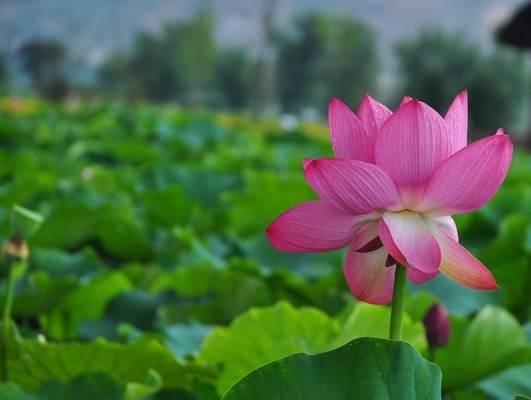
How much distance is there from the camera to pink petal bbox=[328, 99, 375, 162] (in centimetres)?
43

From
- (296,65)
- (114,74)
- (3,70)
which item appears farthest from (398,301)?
(114,74)

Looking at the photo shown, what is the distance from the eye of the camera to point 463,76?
22578mm

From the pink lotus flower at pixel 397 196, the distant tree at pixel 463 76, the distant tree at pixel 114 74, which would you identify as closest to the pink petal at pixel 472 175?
the pink lotus flower at pixel 397 196

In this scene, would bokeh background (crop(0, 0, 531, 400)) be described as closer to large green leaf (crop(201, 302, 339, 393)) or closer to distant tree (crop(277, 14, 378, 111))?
large green leaf (crop(201, 302, 339, 393))

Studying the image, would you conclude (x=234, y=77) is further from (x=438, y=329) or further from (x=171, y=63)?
(x=438, y=329)

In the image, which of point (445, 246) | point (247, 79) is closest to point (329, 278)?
point (445, 246)

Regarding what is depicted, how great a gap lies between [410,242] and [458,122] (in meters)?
0.08

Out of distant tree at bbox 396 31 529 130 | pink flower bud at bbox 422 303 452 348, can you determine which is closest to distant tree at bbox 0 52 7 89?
distant tree at bbox 396 31 529 130

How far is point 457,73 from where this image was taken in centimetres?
2291

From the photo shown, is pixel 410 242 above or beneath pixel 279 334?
above

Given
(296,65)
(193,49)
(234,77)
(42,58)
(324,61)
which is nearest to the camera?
(42,58)

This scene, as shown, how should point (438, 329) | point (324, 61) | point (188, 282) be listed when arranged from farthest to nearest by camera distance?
point (324, 61) < point (188, 282) < point (438, 329)

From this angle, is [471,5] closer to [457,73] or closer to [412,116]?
[457,73]

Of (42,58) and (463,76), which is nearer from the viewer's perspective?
(463,76)
